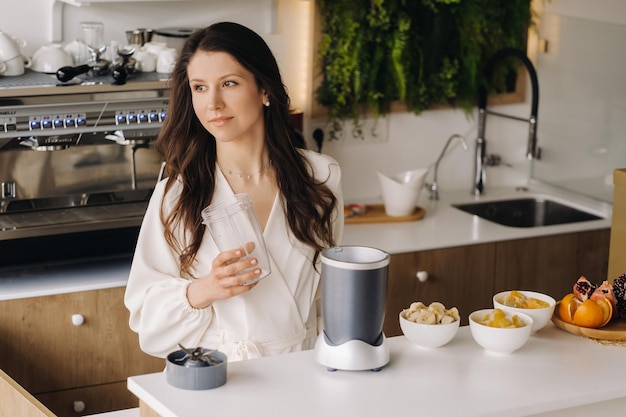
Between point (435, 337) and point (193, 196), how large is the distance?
0.67m

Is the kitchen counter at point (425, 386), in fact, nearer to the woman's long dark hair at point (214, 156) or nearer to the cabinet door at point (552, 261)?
the woman's long dark hair at point (214, 156)

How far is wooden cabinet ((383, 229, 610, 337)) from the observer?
369cm

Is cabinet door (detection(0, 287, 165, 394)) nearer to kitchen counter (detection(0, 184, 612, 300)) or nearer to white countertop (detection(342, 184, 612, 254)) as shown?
kitchen counter (detection(0, 184, 612, 300))

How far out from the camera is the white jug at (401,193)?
155 inches

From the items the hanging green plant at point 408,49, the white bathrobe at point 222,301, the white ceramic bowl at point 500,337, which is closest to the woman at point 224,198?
the white bathrobe at point 222,301

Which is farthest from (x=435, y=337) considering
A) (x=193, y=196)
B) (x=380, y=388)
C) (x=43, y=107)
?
(x=43, y=107)

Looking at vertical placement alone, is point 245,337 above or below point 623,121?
below

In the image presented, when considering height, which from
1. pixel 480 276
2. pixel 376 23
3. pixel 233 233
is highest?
pixel 376 23

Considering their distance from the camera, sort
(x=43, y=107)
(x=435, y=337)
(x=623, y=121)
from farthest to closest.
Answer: (x=623, y=121) → (x=43, y=107) → (x=435, y=337)

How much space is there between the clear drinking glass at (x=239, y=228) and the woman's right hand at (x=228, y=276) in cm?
1

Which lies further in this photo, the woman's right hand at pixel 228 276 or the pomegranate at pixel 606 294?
the pomegranate at pixel 606 294

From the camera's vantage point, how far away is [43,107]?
3.17 meters

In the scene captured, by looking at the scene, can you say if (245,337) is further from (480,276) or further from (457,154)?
(457,154)

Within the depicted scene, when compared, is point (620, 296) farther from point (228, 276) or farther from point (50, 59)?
point (50, 59)
